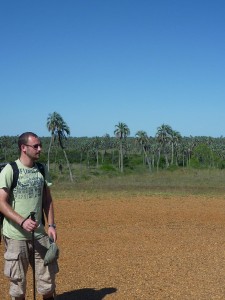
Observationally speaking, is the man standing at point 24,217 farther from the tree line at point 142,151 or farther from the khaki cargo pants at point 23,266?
the tree line at point 142,151

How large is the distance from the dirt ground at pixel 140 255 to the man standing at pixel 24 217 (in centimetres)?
153

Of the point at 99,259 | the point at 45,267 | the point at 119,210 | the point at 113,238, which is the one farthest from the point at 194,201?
the point at 45,267

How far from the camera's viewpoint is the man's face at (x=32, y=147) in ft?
13.8

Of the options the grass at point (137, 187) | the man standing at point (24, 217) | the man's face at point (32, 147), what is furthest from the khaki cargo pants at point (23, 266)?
the grass at point (137, 187)

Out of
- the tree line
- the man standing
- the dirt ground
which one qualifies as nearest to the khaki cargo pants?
the man standing

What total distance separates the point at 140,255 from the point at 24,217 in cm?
431

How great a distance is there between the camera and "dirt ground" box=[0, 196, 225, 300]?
6027 millimetres

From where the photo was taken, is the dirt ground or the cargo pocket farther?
the dirt ground

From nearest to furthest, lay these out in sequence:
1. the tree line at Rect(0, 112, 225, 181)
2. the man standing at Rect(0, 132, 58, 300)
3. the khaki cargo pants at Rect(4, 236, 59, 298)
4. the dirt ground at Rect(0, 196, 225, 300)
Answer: the man standing at Rect(0, 132, 58, 300) < the khaki cargo pants at Rect(4, 236, 59, 298) < the dirt ground at Rect(0, 196, 225, 300) < the tree line at Rect(0, 112, 225, 181)

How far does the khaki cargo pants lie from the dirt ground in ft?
4.75

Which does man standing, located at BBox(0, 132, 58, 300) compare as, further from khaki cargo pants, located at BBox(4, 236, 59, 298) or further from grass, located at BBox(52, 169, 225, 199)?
grass, located at BBox(52, 169, 225, 199)

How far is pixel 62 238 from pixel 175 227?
121 inches

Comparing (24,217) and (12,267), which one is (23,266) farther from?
(24,217)

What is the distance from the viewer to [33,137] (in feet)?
13.9
